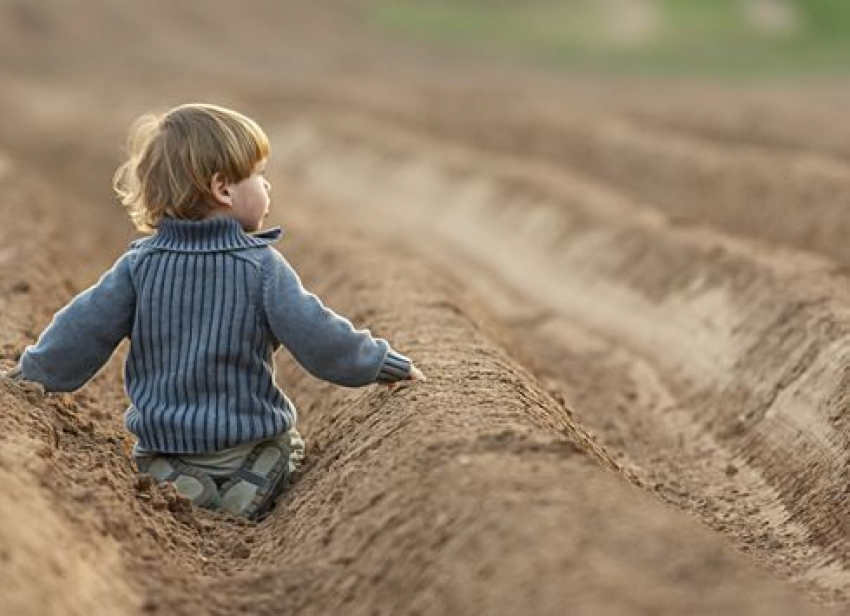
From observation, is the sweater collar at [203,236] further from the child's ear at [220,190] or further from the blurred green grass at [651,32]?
the blurred green grass at [651,32]

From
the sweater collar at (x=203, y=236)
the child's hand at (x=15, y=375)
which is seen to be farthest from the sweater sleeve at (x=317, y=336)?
the child's hand at (x=15, y=375)

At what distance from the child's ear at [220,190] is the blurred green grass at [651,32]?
1134 inches

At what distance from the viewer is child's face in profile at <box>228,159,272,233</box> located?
6.68 m

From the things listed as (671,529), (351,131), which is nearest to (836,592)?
(671,529)

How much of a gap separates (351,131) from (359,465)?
18064 millimetres

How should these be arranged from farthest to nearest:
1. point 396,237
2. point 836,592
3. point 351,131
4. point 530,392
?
point 351,131
point 396,237
point 530,392
point 836,592

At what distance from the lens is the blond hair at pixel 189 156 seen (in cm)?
654

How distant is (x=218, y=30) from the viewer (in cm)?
4338

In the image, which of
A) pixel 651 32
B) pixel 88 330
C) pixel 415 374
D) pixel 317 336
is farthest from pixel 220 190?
pixel 651 32

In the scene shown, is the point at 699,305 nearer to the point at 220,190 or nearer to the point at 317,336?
the point at 317,336

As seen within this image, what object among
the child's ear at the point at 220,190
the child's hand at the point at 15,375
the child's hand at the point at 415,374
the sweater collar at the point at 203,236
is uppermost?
the child's ear at the point at 220,190

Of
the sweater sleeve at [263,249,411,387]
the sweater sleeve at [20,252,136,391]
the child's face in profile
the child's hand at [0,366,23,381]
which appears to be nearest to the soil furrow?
the sweater sleeve at [263,249,411,387]

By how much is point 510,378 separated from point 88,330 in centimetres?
212

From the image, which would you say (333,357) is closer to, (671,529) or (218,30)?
(671,529)
